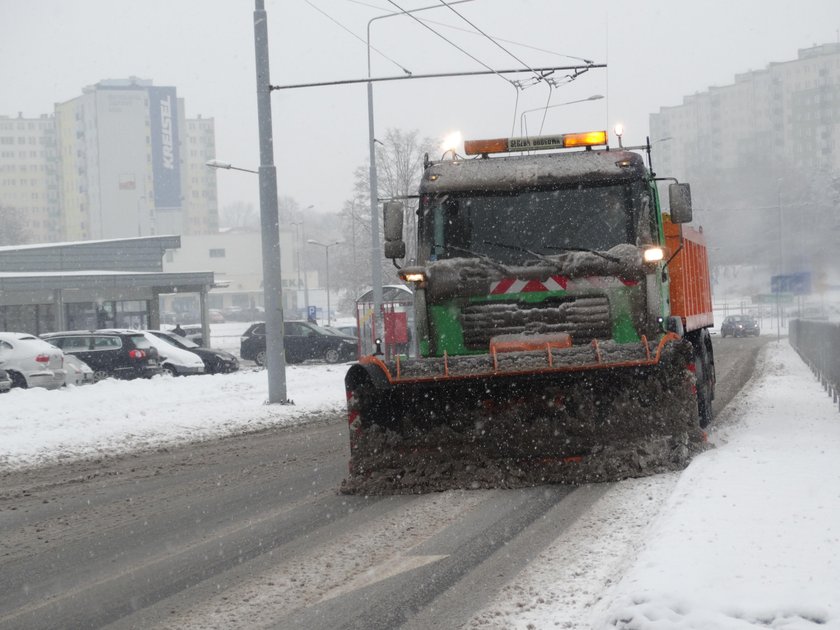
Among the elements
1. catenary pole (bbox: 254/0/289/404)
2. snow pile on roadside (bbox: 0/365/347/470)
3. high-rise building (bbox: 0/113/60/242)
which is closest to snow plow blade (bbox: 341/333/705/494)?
snow pile on roadside (bbox: 0/365/347/470)

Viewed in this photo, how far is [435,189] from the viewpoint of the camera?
10.5 metres

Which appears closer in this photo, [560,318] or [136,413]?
[560,318]

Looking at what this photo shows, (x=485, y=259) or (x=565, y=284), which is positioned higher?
(x=485, y=259)

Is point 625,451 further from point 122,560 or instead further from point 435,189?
point 122,560

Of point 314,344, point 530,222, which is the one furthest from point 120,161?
point 530,222

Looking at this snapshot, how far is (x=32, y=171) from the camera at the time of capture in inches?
6850

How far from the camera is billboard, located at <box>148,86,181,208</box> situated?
14075 cm

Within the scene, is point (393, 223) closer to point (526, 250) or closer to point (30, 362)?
point (526, 250)

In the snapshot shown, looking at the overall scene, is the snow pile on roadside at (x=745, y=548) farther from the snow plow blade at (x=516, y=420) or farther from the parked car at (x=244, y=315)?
the parked car at (x=244, y=315)

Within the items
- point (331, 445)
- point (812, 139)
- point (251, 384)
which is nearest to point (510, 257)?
point (331, 445)

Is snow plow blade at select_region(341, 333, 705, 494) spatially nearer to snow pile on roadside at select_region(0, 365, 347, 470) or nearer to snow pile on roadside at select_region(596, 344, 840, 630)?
snow pile on roadside at select_region(596, 344, 840, 630)

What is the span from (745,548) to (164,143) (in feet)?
466

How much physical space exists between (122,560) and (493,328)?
4322 mm

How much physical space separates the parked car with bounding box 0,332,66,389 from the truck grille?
55.5 ft
